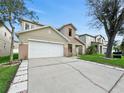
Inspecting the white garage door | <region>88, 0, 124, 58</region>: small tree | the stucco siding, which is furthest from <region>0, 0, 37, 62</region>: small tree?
<region>88, 0, 124, 58</region>: small tree

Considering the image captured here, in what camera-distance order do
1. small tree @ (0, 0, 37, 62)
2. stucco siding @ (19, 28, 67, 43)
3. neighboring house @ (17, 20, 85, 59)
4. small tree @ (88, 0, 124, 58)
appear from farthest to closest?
small tree @ (88, 0, 124, 58) < stucco siding @ (19, 28, 67, 43) < neighboring house @ (17, 20, 85, 59) < small tree @ (0, 0, 37, 62)

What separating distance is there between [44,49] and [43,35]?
6.90 feet

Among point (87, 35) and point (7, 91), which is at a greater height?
point (87, 35)

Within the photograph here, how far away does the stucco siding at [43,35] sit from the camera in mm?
16297

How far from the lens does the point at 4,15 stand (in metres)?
14.6

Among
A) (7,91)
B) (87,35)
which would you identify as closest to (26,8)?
(7,91)

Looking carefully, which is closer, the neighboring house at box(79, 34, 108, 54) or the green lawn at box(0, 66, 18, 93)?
the green lawn at box(0, 66, 18, 93)

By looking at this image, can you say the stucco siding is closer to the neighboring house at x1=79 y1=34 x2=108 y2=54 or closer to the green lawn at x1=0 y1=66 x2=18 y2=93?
the green lawn at x1=0 y1=66 x2=18 y2=93

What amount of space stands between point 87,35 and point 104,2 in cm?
1320

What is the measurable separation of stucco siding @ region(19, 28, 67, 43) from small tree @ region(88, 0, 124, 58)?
717 cm

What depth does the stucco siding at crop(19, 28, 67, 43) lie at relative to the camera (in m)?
16.3

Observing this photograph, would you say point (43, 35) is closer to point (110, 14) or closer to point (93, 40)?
point (110, 14)

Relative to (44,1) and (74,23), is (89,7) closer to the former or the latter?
(74,23)

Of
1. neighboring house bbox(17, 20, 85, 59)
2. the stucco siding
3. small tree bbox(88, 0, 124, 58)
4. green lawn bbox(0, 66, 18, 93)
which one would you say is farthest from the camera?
small tree bbox(88, 0, 124, 58)
